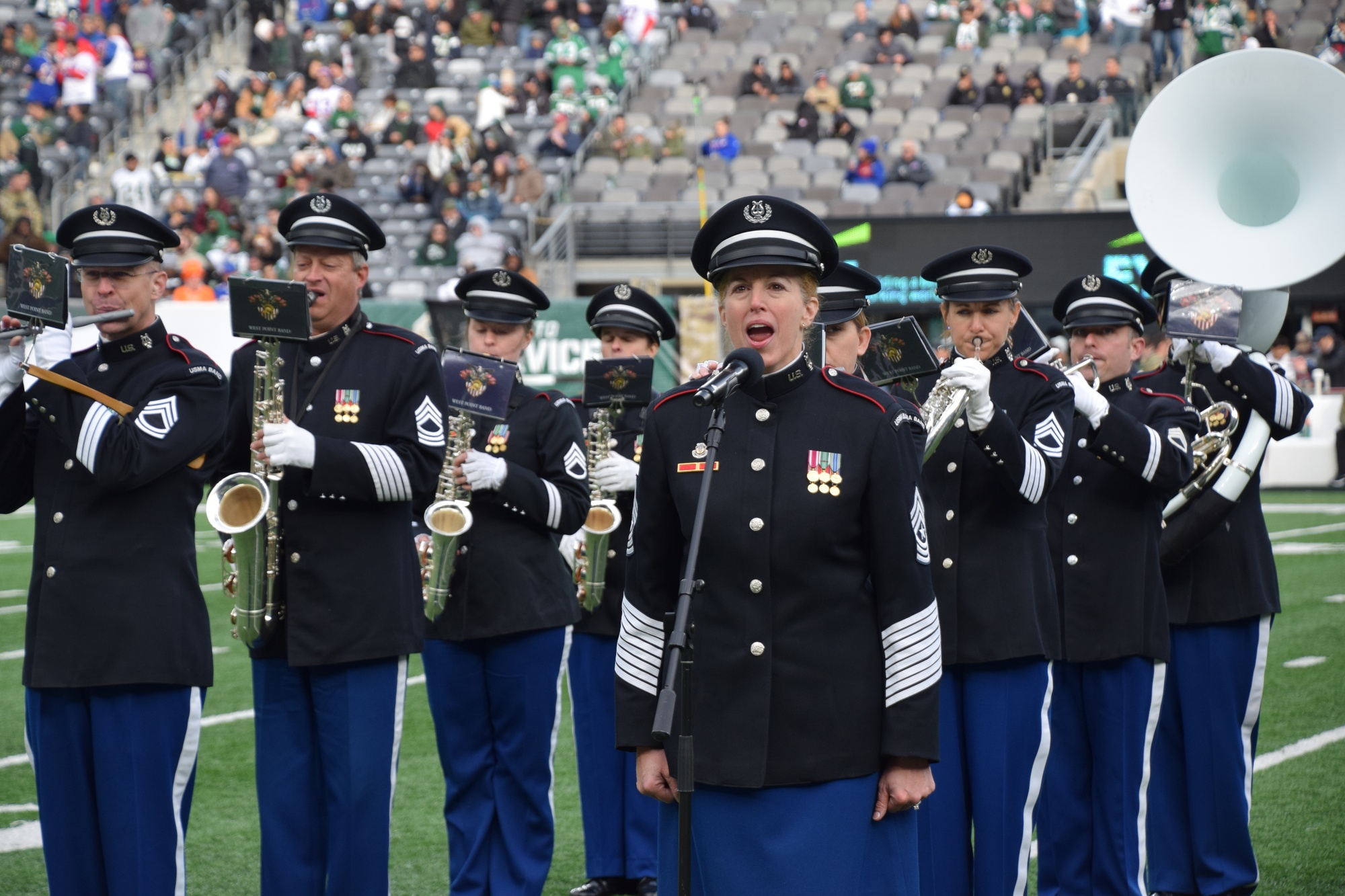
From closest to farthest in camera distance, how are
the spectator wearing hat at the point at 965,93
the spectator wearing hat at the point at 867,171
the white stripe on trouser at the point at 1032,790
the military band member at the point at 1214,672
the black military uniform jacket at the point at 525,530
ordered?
the white stripe on trouser at the point at 1032,790, the black military uniform jacket at the point at 525,530, the military band member at the point at 1214,672, the spectator wearing hat at the point at 867,171, the spectator wearing hat at the point at 965,93

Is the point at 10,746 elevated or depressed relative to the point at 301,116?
depressed

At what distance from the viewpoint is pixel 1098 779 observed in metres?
5.53

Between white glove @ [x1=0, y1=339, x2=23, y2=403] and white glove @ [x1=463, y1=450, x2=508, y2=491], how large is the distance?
5.31ft

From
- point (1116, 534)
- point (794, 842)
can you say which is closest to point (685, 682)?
point (794, 842)

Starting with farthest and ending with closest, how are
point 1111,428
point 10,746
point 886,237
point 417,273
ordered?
point 417,273 → point 886,237 → point 10,746 → point 1111,428

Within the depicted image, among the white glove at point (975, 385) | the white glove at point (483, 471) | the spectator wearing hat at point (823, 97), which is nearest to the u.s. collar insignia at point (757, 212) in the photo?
the white glove at point (975, 385)

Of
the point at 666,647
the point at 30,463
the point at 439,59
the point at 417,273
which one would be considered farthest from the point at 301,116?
the point at 666,647

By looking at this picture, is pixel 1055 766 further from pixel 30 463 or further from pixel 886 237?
pixel 886 237

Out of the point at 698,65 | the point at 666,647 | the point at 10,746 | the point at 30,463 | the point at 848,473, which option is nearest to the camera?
the point at 666,647

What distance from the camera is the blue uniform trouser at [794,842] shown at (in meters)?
3.36

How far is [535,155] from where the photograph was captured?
26.3 m

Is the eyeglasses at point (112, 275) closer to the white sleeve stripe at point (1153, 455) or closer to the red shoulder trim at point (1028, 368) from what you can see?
the red shoulder trim at point (1028, 368)

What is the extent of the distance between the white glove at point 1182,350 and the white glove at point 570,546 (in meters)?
2.46

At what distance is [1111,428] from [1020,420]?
51 centimetres
